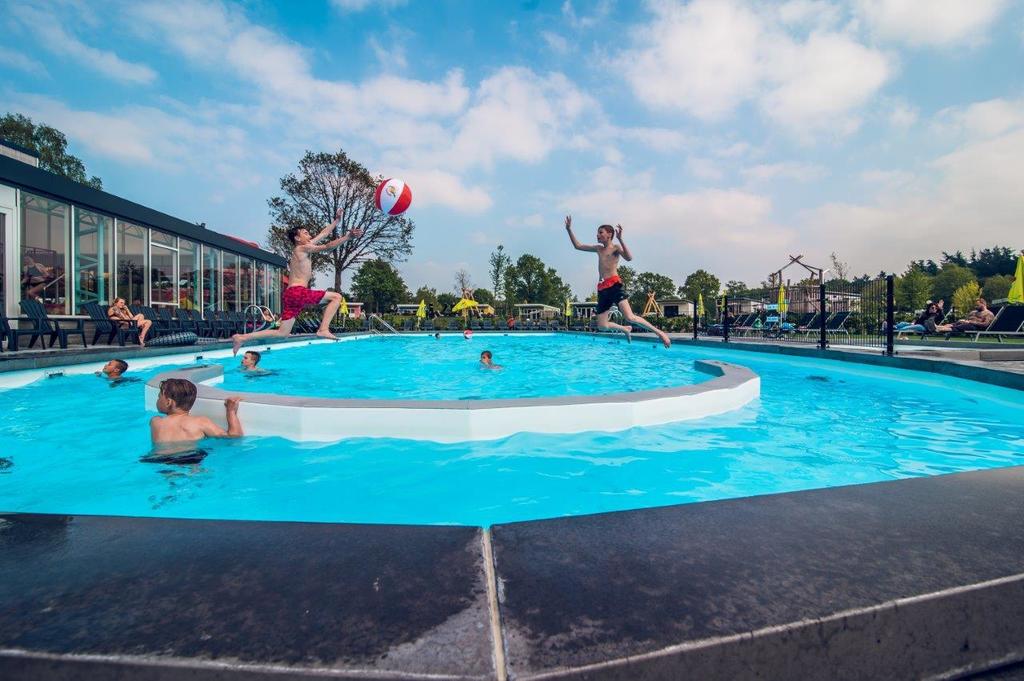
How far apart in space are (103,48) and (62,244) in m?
8.07

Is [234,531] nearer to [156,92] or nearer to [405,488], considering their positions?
[405,488]

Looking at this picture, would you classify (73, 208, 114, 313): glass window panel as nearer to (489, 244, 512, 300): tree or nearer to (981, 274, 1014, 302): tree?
(489, 244, 512, 300): tree

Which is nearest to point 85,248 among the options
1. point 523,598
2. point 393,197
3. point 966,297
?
point 393,197

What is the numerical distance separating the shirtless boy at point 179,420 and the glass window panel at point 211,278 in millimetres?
17703

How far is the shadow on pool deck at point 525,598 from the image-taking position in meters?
0.88

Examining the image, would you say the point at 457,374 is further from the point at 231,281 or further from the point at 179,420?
the point at 231,281

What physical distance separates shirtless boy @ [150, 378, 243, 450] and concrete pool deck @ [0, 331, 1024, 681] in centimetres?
332

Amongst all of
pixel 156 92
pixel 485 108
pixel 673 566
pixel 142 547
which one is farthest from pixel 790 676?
pixel 156 92

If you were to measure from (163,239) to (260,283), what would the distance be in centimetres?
810

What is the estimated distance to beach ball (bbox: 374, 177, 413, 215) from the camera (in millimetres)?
10367

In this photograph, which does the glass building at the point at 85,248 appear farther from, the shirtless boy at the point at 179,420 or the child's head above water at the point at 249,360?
the shirtless boy at the point at 179,420

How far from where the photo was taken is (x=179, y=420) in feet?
15.1

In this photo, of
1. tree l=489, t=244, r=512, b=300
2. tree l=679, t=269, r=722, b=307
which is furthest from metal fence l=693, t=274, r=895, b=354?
tree l=679, t=269, r=722, b=307

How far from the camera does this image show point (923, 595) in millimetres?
1059
